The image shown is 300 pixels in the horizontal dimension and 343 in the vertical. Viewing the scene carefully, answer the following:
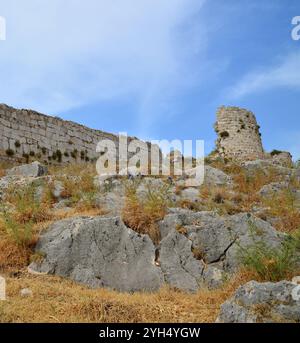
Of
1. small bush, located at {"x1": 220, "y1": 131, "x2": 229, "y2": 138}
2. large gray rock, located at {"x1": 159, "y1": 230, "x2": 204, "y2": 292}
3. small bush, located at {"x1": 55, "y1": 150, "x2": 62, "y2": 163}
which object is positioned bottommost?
large gray rock, located at {"x1": 159, "y1": 230, "x2": 204, "y2": 292}

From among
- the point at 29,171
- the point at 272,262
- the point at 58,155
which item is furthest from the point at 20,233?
the point at 58,155

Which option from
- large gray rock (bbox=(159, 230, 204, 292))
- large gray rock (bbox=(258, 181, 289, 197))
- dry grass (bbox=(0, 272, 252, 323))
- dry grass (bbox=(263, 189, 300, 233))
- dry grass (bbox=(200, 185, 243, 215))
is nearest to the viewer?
dry grass (bbox=(0, 272, 252, 323))

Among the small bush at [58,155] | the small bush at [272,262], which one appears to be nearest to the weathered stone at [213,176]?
the small bush at [272,262]

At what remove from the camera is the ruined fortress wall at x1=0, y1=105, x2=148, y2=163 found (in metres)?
16.5

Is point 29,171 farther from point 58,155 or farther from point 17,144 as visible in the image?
point 58,155

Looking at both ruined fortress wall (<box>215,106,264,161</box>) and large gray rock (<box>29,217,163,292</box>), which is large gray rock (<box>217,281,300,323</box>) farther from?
ruined fortress wall (<box>215,106,264,161</box>)

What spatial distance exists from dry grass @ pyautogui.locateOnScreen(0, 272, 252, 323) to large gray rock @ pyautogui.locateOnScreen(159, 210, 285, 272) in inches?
30.3

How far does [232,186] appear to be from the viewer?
37.5 ft

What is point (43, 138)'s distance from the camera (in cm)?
1761

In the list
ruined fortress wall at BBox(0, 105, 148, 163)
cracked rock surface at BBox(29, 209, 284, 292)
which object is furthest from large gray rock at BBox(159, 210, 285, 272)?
ruined fortress wall at BBox(0, 105, 148, 163)

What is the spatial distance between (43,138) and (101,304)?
42.4ft

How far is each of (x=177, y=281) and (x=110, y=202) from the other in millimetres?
2946

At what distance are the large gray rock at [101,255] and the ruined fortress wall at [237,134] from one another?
15764 millimetres
